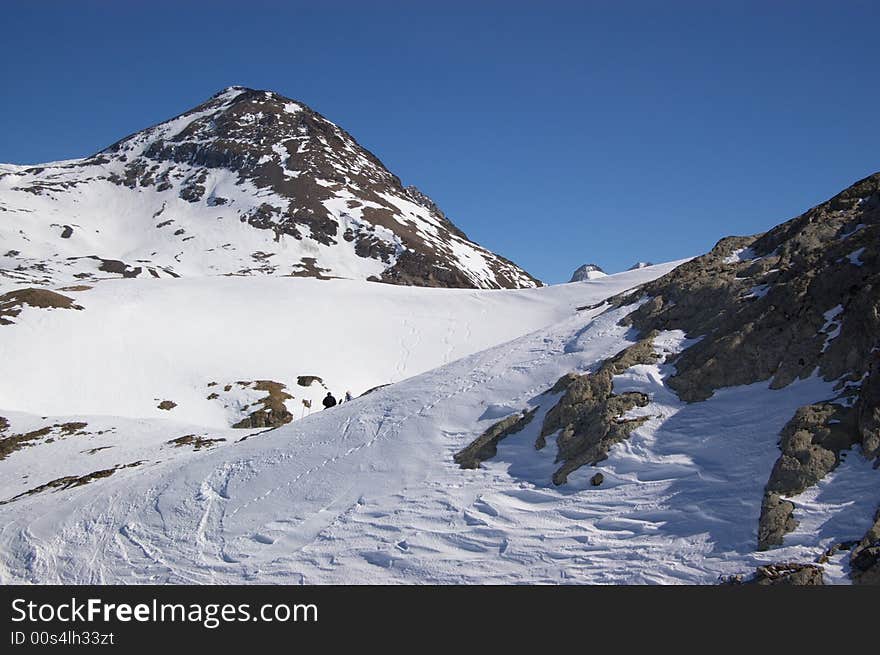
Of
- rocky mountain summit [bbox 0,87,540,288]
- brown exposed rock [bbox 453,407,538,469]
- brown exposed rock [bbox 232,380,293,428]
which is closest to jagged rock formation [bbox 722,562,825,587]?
brown exposed rock [bbox 453,407,538,469]

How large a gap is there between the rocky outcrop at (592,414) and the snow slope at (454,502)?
300mm

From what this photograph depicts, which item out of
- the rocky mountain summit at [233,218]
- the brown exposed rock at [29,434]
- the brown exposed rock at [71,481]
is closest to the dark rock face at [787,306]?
the brown exposed rock at [71,481]

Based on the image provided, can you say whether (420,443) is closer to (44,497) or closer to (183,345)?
(44,497)

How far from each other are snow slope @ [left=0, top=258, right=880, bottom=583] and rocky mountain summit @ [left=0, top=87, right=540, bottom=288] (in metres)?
90.4

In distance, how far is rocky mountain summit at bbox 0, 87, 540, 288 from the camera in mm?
129750

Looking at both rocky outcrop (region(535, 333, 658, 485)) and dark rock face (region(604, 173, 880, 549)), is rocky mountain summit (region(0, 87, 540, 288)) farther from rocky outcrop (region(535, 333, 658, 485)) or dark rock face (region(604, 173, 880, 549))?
dark rock face (region(604, 173, 880, 549))

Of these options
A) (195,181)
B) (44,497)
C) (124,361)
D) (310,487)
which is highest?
(195,181)

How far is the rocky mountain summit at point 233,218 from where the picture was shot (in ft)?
426

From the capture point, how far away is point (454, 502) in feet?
44.7

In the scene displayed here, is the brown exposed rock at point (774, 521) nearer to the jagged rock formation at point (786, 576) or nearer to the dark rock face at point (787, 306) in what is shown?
the jagged rock formation at point (786, 576)
